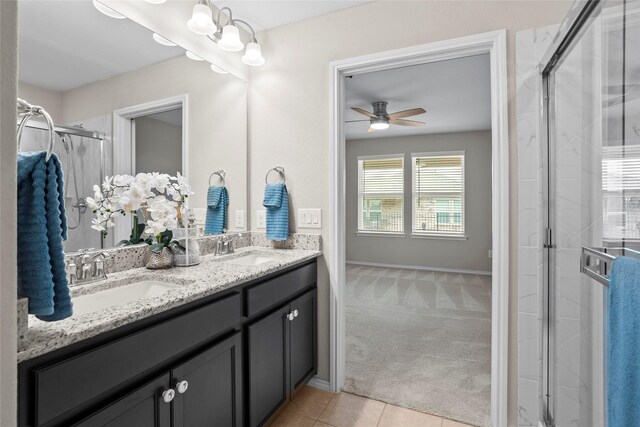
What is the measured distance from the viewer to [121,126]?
1.63 metres

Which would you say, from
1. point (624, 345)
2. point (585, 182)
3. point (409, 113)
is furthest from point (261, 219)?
point (409, 113)

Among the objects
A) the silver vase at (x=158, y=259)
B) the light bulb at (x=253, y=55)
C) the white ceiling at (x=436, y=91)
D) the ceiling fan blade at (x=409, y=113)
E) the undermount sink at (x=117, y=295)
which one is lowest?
the undermount sink at (x=117, y=295)

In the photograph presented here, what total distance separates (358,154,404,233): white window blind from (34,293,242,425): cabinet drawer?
17.3 ft

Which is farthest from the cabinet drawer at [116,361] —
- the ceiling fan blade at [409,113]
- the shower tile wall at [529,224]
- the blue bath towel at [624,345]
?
the ceiling fan blade at [409,113]

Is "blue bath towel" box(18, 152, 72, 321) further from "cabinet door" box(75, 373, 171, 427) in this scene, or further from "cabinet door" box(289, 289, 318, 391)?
"cabinet door" box(289, 289, 318, 391)

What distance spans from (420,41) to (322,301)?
1702 millimetres

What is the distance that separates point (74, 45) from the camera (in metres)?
1.47

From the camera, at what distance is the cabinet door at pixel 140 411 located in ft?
3.07

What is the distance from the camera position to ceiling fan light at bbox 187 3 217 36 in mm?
1751

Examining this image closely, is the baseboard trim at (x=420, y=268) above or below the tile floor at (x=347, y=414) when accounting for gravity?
above

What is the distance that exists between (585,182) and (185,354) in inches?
67.2

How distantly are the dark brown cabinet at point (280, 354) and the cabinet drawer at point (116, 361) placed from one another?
32cm

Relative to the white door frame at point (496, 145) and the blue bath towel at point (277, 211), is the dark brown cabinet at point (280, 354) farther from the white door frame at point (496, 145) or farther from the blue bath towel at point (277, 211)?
the white door frame at point (496, 145)

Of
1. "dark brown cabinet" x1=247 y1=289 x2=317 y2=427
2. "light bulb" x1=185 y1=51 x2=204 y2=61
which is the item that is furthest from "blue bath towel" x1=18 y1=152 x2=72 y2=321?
"light bulb" x1=185 y1=51 x2=204 y2=61
